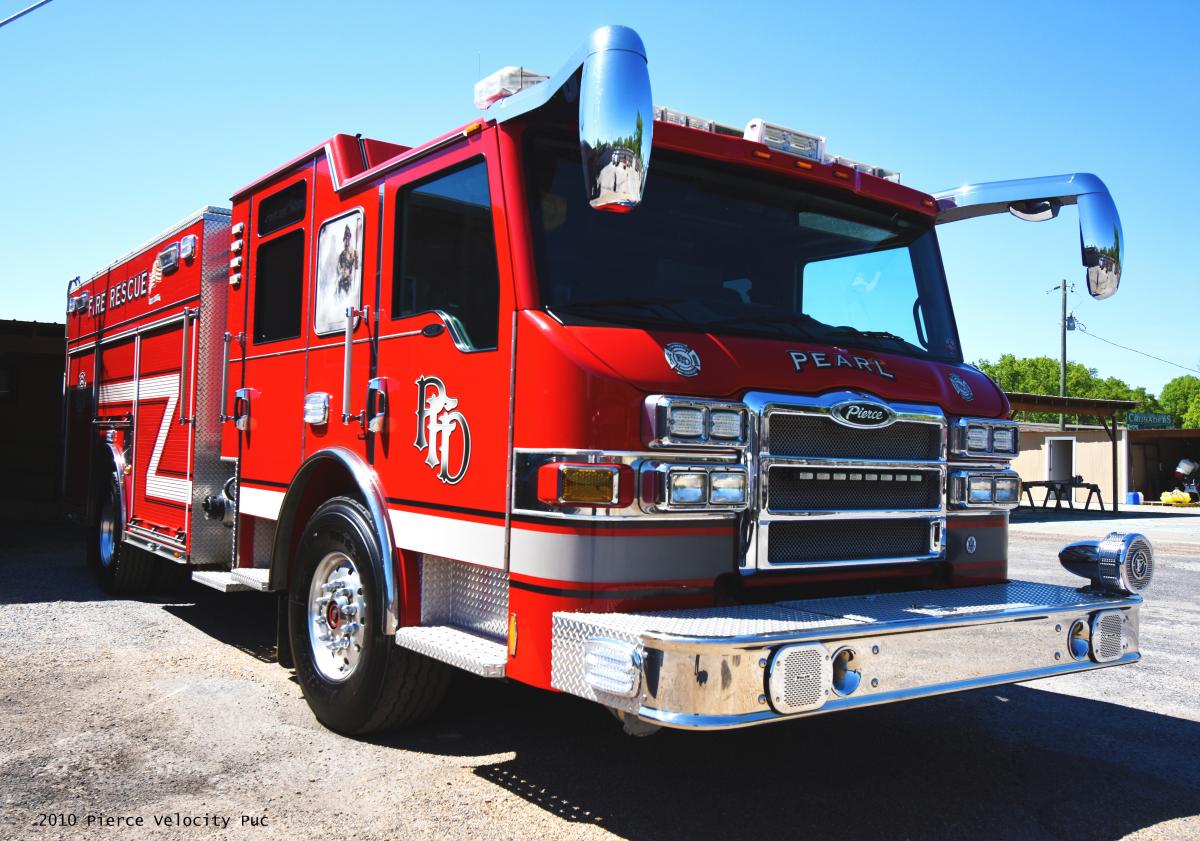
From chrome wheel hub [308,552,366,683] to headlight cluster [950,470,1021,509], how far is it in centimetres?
255

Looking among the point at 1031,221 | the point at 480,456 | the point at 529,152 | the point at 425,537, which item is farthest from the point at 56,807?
the point at 1031,221

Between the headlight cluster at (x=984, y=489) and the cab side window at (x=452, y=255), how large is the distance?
6.63 ft

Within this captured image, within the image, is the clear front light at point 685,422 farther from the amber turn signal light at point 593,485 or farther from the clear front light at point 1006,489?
the clear front light at point 1006,489

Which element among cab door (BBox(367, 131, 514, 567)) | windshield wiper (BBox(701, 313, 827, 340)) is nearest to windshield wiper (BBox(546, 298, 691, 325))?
windshield wiper (BBox(701, 313, 827, 340))

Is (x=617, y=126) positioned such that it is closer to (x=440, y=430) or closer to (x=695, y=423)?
(x=695, y=423)

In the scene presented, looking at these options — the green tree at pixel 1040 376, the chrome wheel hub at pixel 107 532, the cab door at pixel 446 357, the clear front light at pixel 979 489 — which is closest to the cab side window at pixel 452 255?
the cab door at pixel 446 357

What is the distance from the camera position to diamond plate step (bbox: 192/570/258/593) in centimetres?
545

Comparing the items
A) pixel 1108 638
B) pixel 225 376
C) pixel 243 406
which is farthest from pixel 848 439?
pixel 225 376

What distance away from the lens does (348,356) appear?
457 cm

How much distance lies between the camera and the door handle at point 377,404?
4.30m

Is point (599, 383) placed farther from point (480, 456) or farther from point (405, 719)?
point (405, 719)

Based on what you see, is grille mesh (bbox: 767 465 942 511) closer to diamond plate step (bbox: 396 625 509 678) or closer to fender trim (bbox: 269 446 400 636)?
diamond plate step (bbox: 396 625 509 678)

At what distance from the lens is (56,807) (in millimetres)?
3568

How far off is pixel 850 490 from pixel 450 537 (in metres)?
1.52
